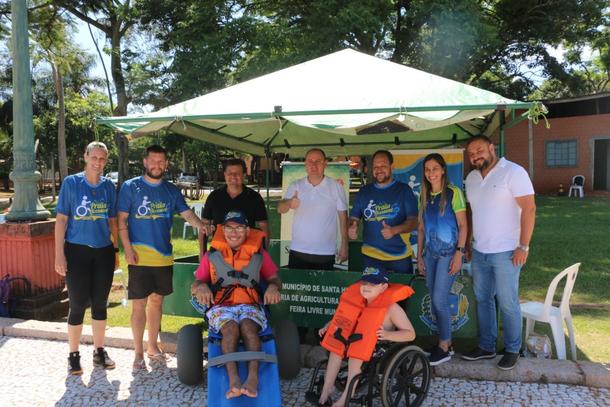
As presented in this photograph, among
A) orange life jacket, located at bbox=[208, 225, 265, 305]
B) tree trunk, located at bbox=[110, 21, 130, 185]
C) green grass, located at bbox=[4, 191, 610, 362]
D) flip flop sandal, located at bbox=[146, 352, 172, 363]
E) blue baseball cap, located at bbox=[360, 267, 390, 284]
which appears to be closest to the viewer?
blue baseball cap, located at bbox=[360, 267, 390, 284]

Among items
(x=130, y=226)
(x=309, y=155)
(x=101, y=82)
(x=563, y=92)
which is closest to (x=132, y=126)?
(x=130, y=226)

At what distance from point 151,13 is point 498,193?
1605 cm

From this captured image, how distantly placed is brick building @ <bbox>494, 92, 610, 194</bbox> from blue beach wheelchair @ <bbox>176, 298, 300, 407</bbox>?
18395 mm

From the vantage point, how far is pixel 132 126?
439cm

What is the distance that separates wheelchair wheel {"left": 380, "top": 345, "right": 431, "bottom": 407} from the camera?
10.4 feet

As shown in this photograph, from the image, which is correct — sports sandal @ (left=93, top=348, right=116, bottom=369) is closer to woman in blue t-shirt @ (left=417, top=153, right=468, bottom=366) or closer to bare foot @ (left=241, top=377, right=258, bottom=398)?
bare foot @ (left=241, top=377, right=258, bottom=398)

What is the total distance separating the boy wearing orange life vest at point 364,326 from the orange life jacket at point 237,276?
0.70 meters

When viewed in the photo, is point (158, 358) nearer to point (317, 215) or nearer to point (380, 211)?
point (317, 215)

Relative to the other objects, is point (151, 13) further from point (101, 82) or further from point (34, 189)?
point (101, 82)

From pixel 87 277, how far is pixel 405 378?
260cm

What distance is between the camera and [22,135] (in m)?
5.62

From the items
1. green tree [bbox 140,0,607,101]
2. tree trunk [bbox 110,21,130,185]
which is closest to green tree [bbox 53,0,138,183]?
tree trunk [bbox 110,21,130,185]

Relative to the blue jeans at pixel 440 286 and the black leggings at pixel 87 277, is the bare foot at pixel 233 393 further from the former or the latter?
the blue jeans at pixel 440 286

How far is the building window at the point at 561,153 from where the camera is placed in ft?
64.2
